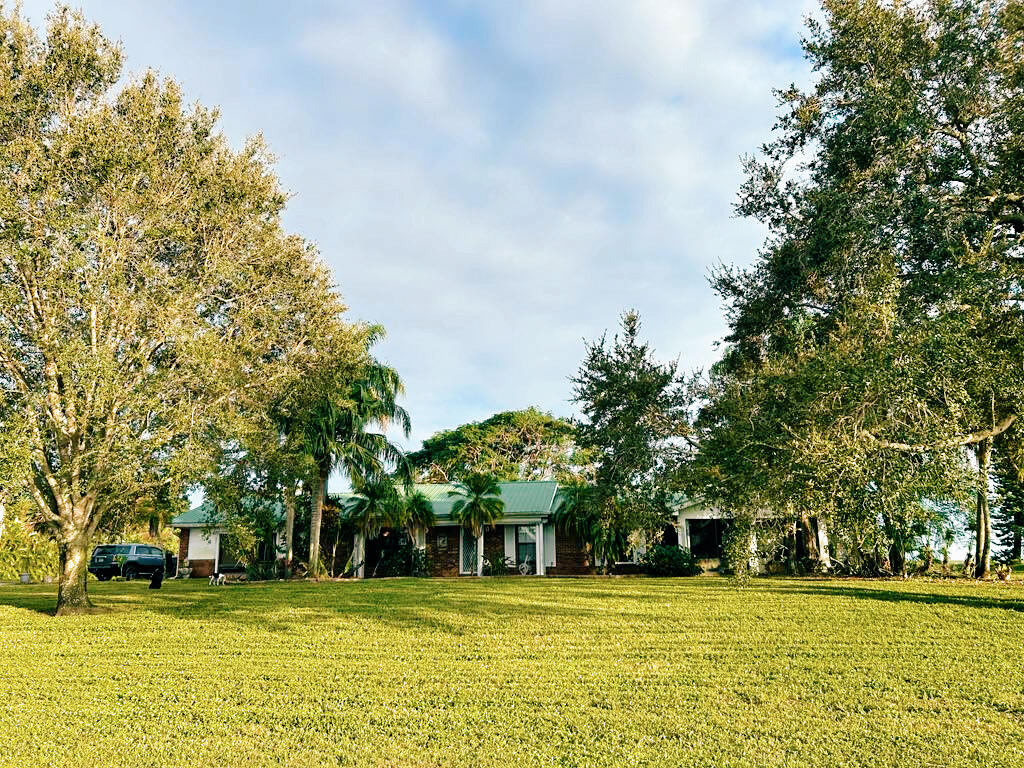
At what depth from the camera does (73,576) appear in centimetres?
1720

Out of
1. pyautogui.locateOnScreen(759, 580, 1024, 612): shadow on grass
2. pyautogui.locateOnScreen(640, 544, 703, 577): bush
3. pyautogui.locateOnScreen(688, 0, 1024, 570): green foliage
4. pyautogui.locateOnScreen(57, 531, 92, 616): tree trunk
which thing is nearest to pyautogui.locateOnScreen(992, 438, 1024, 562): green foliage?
pyautogui.locateOnScreen(759, 580, 1024, 612): shadow on grass

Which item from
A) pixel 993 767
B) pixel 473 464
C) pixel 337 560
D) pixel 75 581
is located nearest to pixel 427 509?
pixel 337 560

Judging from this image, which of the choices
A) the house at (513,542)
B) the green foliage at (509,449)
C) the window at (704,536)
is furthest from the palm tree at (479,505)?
the green foliage at (509,449)

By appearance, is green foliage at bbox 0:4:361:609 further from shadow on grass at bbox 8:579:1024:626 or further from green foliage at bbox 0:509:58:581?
green foliage at bbox 0:509:58:581

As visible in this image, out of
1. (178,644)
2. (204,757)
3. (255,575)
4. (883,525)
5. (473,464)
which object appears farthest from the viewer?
(473,464)

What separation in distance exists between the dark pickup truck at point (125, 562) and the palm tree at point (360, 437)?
Result: 11.3 m

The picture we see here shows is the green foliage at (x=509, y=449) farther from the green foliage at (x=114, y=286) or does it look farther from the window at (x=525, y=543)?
the green foliage at (x=114, y=286)

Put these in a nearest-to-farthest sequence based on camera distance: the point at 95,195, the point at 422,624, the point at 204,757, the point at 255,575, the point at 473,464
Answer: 1. the point at 204,757
2. the point at 422,624
3. the point at 95,195
4. the point at 255,575
5. the point at 473,464

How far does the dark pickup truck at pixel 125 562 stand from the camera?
3562 centimetres

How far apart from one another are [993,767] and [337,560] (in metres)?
31.2

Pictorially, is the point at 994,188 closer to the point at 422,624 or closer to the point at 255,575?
the point at 422,624

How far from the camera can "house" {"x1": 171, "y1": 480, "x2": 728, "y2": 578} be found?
3253 cm

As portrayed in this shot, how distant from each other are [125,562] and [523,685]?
110 feet

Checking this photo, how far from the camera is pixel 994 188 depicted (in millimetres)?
14461
